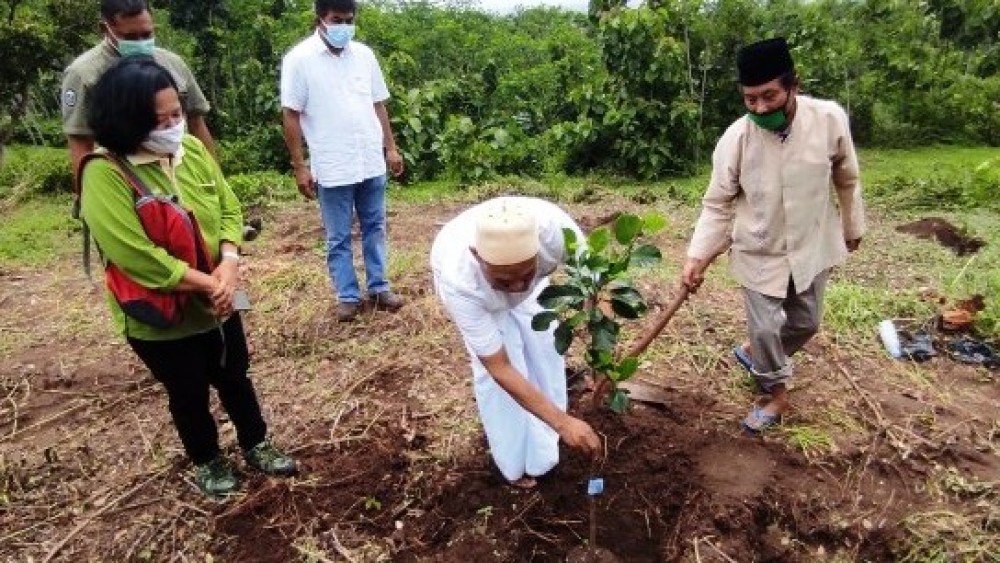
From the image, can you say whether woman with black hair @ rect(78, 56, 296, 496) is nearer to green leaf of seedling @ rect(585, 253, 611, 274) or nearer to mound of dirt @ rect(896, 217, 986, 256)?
green leaf of seedling @ rect(585, 253, 611, 274)

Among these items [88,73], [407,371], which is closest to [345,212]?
[407,371]

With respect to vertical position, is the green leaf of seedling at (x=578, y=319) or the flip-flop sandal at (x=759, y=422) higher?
the green leaf of seedling at (x=578, y=319)

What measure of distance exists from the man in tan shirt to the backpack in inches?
69.2

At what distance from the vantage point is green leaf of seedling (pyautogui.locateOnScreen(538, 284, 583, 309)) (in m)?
2.12

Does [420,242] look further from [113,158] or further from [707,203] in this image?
[113,158]

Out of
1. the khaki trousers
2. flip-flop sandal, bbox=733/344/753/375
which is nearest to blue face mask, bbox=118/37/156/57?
the khaki trousers

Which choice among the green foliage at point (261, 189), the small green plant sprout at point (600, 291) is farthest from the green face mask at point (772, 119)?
the green foliage at point (261, 189)

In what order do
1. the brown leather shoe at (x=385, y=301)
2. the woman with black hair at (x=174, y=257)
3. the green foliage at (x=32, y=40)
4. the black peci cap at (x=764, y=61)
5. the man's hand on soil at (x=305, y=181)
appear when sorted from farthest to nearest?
the green foliage at (x=32, y=40) → the brown leather shoe at (x=385, y=301) → the man's hand on soil at (x=305, y=181) → the black peci cap at (x=764, y=61) → the woman with black hair at (x=174, y=257)

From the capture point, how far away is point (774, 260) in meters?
2.74

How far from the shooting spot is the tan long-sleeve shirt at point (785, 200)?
258 cm

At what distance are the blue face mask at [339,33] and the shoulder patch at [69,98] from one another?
127cm

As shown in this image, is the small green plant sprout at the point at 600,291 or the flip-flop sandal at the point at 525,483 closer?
the small green plant sprout at the point at 600,291

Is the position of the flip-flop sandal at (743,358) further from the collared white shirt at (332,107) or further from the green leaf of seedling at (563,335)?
the collared white shirt at (332,107)

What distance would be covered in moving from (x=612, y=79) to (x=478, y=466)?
5.92 meters
